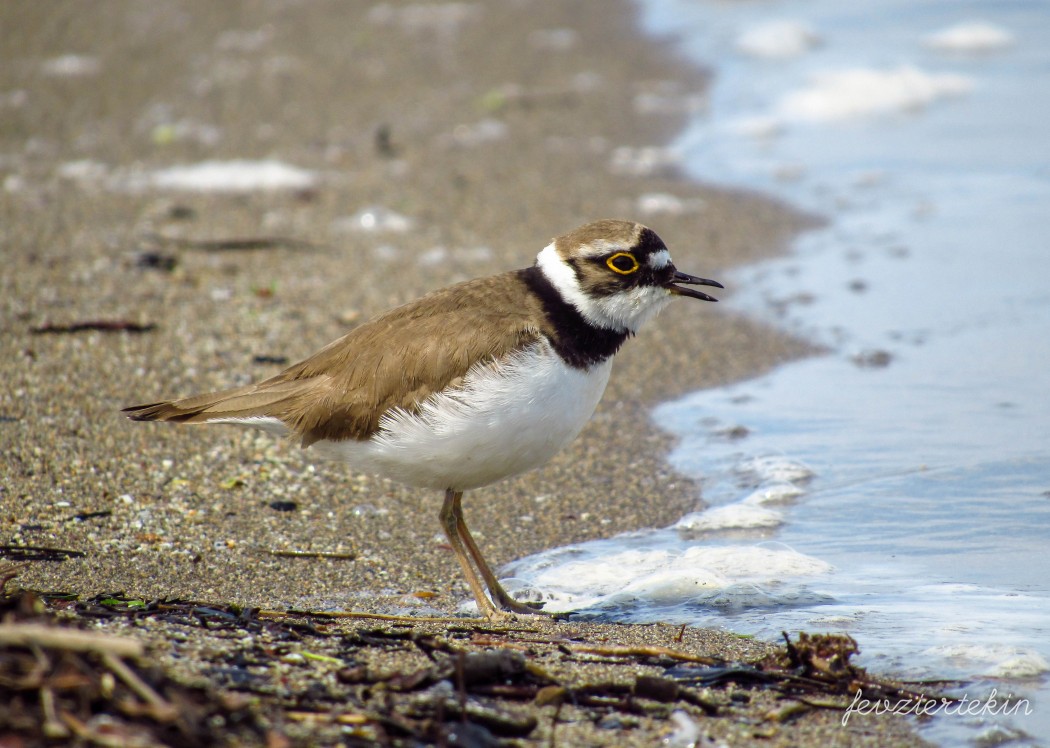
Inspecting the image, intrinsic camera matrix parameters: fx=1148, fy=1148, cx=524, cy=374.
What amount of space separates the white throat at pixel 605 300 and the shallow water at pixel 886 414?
3.20 feet

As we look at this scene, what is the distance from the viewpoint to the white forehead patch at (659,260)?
489cm

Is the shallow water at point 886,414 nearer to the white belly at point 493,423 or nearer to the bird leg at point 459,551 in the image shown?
the bird leg at point 459,551

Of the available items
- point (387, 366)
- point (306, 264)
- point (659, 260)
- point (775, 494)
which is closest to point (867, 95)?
point (306, 264)

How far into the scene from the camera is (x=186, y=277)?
7402 mm

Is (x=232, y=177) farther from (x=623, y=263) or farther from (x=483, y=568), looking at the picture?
(x=483, y=568)

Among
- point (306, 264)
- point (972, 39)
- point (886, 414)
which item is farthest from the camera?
point (972, 39)

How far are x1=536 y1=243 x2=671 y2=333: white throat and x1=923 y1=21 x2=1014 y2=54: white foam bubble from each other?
1030 cm

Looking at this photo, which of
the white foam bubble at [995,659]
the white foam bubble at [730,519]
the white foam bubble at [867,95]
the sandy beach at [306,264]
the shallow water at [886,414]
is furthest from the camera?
the white foam bubble at [867,95]

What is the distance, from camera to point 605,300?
4.76 m

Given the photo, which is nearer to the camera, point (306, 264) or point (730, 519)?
point (730, 519)

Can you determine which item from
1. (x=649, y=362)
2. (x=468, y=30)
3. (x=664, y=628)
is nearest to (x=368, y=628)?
(x=664, y=628)

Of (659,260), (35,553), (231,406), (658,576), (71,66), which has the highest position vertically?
(71,66)

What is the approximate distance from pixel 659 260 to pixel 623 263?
17 centimetres

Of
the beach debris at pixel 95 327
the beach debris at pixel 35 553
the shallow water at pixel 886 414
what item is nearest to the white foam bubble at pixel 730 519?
the shallow water at pixel 886 414
